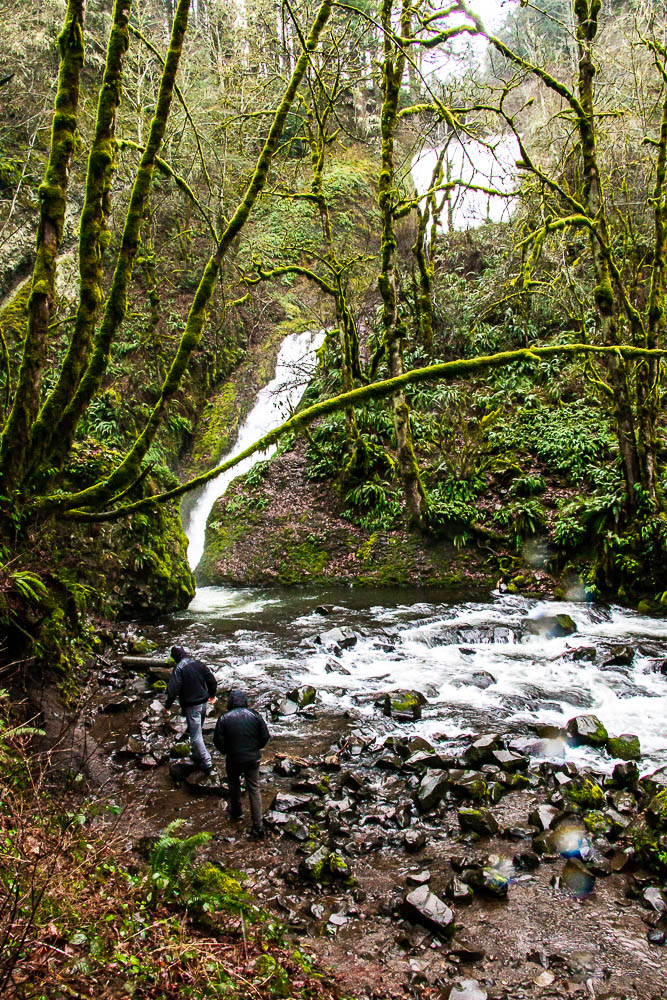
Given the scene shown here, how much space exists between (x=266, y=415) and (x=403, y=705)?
1379 cm

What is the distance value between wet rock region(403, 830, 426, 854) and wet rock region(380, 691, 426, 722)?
199 cm

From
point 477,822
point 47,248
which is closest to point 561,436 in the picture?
point 477,822

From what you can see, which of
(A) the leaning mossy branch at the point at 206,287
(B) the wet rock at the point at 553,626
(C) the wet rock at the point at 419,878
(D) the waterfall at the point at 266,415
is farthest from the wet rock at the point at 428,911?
(D) the waterfall at the point at 266,415

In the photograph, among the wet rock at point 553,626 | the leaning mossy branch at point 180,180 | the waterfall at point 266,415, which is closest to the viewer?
the leaning mossy branch at point 180,180

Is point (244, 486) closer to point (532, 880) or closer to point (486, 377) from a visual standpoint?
point (486, 377)

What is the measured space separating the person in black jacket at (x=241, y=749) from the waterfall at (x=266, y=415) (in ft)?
33.8

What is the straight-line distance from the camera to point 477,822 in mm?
4848

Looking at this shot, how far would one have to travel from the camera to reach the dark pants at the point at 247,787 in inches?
199

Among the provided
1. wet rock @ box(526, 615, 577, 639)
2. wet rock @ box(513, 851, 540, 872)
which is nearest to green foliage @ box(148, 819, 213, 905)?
wet rock @ box(513, 851, 540, 872)

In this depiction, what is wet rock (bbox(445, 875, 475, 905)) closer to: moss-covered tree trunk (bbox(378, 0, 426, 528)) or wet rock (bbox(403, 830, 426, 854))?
wet rock (bbox(403, 830, 426, 854))

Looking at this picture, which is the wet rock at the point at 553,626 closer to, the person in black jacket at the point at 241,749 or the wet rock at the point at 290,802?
the wet rock at the point at 290,802

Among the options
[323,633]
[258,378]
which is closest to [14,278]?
[258,378]

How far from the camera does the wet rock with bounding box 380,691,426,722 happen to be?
22.6ft

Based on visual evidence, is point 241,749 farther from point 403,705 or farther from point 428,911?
point 403,705
